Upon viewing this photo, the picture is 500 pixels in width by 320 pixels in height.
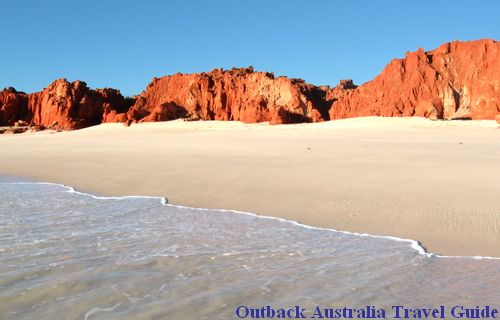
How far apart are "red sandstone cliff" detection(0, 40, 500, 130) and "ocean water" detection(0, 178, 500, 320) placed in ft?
126

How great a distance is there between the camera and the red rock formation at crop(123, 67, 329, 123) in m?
54.2

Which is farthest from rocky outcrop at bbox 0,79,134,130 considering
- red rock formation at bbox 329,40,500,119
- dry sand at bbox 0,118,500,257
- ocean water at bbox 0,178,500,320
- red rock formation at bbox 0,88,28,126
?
ocean water at bbox 0,178,500,320

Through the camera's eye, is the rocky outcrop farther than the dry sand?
Yes

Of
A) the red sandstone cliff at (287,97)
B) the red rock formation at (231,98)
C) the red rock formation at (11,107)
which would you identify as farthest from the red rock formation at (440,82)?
the red rock formation at (11,107)

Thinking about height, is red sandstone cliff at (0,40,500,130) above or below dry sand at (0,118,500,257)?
above

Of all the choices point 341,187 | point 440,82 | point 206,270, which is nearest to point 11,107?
point 440,82

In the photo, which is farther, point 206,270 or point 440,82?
point 440,82

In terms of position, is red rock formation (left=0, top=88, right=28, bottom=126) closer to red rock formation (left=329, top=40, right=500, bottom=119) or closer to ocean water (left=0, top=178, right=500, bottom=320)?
red rock formation (left=329, top=40, right=500, bottom=119)

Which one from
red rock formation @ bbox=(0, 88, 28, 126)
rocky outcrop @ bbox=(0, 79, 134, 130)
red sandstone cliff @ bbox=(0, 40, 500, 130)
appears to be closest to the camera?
red sandstone cliff @ bbox=(0, 40, 500, 130)

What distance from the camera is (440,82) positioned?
4681 cm

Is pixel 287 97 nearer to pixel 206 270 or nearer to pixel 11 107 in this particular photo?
pixel 11 107

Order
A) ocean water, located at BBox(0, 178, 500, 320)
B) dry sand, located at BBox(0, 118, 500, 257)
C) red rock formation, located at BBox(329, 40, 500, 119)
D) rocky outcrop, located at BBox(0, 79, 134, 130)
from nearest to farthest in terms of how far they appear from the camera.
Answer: ocean water, located at BBox(0, 178, 500, 320)
dry sand, located at BBox(0, 118, 500, 257)
red rock formation, located at BBox(329, 40, 500, 119)
rocky outcrop, located at BBox(0, 79, 134, 130)

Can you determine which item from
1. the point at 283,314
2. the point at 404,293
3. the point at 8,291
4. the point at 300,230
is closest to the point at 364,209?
the point at 300,230

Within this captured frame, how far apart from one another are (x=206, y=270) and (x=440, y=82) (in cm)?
4877
